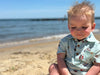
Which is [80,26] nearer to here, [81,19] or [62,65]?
[81,19]

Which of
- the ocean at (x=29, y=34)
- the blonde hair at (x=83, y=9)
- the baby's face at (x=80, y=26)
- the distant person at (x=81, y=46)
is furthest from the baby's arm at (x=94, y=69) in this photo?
the ocean at (x=29, y=34)

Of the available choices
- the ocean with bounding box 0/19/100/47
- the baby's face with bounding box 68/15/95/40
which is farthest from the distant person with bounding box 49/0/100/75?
the ocean with bounding box 0/19/100/47

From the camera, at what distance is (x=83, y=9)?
1715mm

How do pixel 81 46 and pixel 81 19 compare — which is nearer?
pixel 81 19

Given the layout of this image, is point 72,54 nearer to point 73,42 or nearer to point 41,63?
point 73,42

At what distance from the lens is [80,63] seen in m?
1.82

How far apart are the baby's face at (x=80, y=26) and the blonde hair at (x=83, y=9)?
0.05 meters

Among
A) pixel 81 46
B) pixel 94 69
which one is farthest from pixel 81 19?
pixel 94 69

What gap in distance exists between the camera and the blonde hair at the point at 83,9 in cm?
170

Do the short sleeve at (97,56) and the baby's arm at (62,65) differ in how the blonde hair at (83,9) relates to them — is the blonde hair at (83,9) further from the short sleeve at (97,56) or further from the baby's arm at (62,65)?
the baby's arm at (62,65)

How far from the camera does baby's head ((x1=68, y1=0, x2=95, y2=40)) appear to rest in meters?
1.70

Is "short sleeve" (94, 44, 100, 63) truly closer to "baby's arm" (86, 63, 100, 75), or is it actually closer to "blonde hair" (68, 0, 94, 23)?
"baby's arm" (86, 63, 100, 75)

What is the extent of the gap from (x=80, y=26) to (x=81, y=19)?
0.09 metres

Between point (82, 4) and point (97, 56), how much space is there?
0.69m
